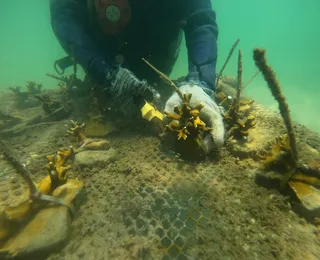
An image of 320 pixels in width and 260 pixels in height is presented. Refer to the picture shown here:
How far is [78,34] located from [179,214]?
11.2 ft

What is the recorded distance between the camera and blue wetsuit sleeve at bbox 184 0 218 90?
337cm

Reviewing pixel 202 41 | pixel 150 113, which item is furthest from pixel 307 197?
pixel 202 41

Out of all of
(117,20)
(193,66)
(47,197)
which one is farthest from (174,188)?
(117,20)

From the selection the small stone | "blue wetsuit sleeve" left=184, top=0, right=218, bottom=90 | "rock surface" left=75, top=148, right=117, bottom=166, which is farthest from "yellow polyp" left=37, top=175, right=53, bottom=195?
"blue wetsuit sleeve" left=184, top=0, right=218, bottom=90

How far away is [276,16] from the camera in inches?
5723

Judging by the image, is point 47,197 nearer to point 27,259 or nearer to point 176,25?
point 27,259

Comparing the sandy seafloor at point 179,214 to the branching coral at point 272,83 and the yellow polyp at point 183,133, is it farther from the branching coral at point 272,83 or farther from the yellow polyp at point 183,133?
the branching coral at point 272,83

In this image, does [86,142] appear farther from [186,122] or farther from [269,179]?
[269,179]

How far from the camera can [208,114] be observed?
101 inches

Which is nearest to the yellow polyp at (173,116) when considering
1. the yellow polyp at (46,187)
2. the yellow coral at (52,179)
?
the yellow coral at (52,179)

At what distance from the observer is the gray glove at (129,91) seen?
3.04m

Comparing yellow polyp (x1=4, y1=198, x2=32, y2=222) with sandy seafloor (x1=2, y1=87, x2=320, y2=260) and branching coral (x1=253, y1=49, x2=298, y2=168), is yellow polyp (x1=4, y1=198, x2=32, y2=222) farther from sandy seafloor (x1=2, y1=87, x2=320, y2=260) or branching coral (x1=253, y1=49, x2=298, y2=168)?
branching coral (x1=253, y1=49, x2=298, y2=168)

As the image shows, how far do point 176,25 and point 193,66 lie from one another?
3.85 feet

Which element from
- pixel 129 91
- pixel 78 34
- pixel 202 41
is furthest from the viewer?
pixel 78 34
